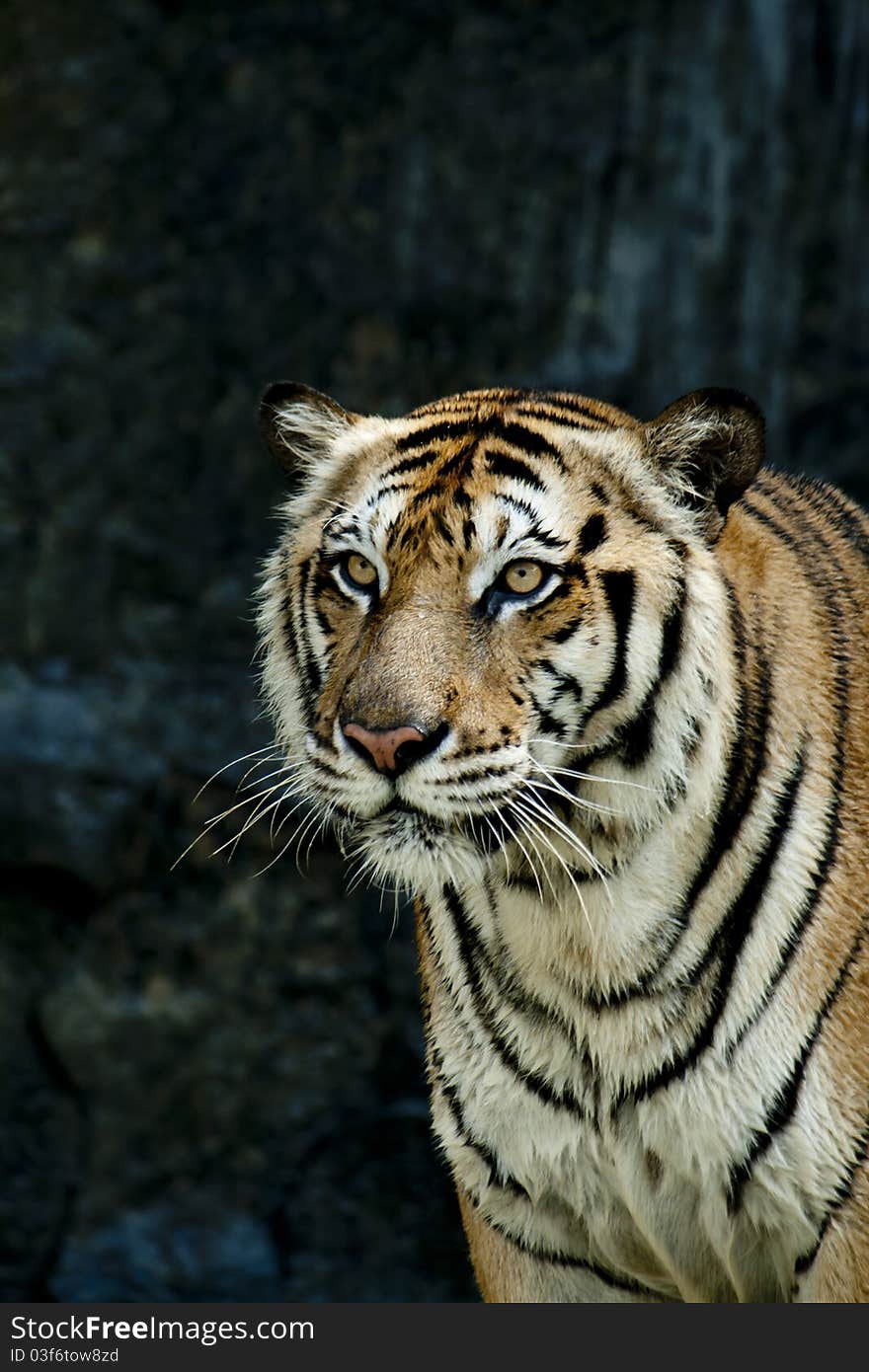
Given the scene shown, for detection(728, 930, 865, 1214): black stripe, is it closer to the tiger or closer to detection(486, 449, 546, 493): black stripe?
the tiger

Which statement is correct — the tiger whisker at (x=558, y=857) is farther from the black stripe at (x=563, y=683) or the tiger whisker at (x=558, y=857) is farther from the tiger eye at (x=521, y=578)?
the tiger eye at (x=521, y=578)

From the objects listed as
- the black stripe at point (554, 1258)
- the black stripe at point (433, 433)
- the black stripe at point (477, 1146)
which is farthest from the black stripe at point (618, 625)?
the black stripe at point (554, 1258)

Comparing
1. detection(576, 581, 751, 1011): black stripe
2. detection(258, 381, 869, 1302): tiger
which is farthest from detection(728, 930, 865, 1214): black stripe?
detection(576, 581, 751, 1011): black stripe

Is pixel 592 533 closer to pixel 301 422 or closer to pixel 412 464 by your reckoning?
pixel 412 464

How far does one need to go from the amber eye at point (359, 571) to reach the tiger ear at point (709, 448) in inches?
20.2

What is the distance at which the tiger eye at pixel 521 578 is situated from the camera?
105 inches

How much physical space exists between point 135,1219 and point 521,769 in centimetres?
414

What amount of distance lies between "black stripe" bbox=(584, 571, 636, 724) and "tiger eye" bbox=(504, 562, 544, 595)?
119 mm

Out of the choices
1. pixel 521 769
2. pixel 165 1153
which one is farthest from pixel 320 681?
pixel 165 1153

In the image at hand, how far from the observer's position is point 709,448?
276 centimetres

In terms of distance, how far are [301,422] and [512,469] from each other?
542 mm

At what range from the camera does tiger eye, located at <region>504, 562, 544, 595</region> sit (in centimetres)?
267

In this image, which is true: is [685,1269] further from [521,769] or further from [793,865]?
[521,769]

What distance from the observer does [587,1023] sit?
114 inches
